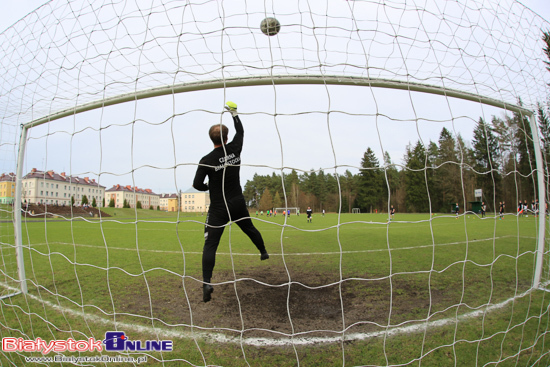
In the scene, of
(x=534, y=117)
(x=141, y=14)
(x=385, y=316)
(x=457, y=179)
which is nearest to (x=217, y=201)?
(x=141, y=14)

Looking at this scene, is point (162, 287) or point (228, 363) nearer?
point (228, 363)

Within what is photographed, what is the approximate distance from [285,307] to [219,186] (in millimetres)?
1683

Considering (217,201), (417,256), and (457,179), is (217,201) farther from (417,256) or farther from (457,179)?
(457,179)

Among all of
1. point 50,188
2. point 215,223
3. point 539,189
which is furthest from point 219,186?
point 539,189

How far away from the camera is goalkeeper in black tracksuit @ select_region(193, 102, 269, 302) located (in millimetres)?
2371

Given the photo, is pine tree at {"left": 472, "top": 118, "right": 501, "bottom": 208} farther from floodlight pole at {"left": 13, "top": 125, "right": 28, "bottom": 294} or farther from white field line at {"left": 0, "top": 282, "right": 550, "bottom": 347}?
floodlight pole at {"left": 13, "top": 125, "right": 28, "bottom": 294}

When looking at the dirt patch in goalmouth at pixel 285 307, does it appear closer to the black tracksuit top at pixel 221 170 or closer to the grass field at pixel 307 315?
the grass field at pixel 307 315

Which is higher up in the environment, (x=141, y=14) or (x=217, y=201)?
(x=141, y=14)

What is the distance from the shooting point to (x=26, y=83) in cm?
338

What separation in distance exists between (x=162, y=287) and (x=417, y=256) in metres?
5.20

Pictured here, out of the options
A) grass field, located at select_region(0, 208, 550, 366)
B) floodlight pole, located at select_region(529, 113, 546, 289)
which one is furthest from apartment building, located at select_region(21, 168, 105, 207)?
floodlight pole, located at select_region(529, 113, 546, 289)

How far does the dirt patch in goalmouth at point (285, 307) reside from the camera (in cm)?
266

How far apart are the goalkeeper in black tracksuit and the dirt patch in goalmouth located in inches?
14.5

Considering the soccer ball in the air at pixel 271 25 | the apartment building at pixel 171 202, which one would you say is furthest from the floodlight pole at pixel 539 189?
the apartment building at pixel 171 202
